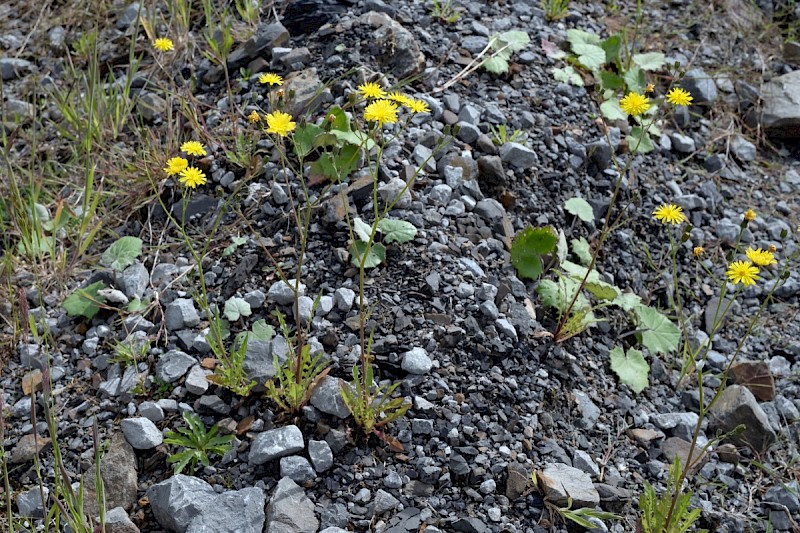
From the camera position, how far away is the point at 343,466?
2.23 m

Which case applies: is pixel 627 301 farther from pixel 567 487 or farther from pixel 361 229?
pixel 361 229

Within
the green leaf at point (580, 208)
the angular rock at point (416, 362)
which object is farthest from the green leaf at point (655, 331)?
the angular rock at point (416, 362)

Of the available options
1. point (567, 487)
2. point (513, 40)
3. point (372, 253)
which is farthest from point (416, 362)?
point (513, 40)

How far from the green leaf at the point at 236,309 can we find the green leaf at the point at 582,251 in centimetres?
128

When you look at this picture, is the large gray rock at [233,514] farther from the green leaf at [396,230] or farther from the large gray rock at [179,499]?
the green leaf at [396,230]

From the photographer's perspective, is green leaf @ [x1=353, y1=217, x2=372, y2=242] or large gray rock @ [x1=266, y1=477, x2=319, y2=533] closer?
large gray rock @ [x1=266, y1=477, x2=319, y2=533]

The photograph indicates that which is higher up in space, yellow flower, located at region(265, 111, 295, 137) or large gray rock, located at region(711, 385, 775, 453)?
yellow flower, located at region(265, 111, 295, 137)

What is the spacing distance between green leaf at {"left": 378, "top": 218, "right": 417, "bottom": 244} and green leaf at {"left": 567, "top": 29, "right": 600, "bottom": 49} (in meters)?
1.65

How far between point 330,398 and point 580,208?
1397mm

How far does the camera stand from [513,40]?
3684mm

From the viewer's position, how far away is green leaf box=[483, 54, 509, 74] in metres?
Answer: 3.52

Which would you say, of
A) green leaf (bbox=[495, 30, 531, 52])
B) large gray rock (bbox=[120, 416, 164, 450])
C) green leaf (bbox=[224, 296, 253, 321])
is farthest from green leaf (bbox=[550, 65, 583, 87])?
large gray rock (bbox=[120, 416, 164, 450])

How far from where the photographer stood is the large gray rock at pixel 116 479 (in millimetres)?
2186

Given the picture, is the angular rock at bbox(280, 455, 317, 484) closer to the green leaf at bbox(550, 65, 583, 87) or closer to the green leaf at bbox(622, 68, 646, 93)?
the green leaf at bbox(550, 65, 583, 87)
